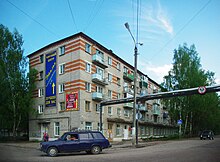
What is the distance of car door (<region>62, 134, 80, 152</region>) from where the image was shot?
52.4 ft

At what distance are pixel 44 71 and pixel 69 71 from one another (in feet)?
19.0

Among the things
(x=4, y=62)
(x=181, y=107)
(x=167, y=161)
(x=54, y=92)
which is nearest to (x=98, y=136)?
(x=167, y=161)

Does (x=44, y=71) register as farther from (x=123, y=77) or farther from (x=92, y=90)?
(x=123, y=77)

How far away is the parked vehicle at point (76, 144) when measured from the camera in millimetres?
15758

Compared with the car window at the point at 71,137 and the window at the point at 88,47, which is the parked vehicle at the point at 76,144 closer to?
the car window at the point at 71,137

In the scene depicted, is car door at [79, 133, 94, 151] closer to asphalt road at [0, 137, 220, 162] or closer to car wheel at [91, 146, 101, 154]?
car wheel at [91, 146, 101, 154]

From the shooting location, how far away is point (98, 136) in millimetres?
17281

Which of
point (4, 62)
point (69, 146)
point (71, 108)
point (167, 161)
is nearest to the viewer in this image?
point (167, 161)

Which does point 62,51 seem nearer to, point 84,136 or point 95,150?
point 84,136

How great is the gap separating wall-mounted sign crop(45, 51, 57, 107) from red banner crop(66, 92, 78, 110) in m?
3.01

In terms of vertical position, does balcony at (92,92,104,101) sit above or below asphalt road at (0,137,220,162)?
above

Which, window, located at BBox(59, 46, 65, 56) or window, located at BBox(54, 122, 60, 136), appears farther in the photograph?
window, located at BBox(59, 46, 65, 56)

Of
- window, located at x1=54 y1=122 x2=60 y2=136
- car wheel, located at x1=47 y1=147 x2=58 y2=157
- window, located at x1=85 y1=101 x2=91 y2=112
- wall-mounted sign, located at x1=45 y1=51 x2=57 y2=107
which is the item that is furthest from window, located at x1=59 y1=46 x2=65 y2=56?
car wheel, located at x1=47 y1=147 x2=58 y2=157

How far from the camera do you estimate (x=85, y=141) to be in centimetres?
1655
